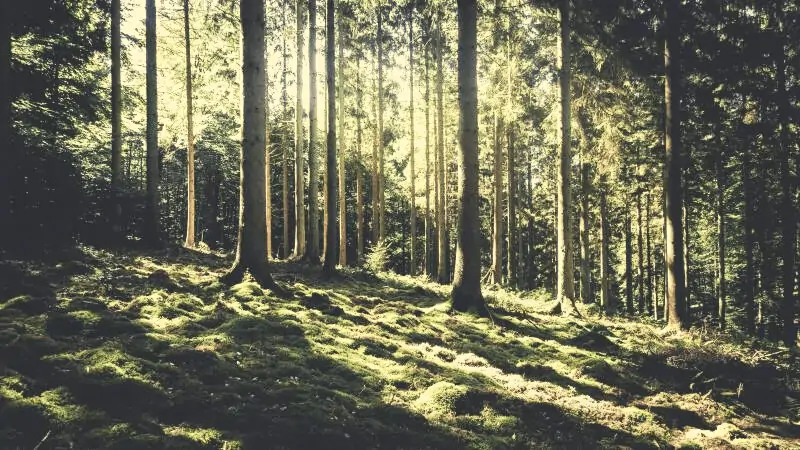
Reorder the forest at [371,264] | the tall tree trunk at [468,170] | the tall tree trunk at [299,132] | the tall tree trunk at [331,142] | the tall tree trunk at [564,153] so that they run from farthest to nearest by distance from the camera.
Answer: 1. the tall tree trunk at [299,132]
2. the tall tree trunk at [331,142]
3. the tall tree trunk at [564,153]
4. the tall tree trunk at [468,170]
5. the forest at [371,264]

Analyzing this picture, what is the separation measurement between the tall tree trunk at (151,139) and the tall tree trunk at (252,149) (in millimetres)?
6324

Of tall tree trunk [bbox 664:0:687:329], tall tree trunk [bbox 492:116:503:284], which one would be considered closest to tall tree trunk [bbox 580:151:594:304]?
tall tree trunk [bbox 492:116:503:284]

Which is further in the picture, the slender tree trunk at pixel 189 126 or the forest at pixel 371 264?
the slender tree trunk at pixel 189 126

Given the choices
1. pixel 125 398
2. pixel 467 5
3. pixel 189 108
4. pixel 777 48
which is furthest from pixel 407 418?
pixel 189 108

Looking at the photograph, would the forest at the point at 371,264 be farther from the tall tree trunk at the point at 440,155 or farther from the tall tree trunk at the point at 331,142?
the tall tree trunk at the point at 440,155

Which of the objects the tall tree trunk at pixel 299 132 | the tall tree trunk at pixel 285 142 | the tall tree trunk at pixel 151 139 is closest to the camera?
the tall tree trunk at pixel 151 139

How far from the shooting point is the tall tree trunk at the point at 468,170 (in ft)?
39.8

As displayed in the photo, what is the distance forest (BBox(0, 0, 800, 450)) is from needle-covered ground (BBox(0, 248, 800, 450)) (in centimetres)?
5

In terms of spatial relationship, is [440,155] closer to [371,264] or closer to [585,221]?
[371,264]

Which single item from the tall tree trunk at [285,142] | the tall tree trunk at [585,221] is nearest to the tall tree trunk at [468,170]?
the tall tree trunk at [585,221]

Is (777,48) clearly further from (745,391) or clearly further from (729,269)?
(729,269)

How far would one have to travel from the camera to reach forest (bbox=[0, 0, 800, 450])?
5938 mm

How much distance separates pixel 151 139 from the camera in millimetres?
16438

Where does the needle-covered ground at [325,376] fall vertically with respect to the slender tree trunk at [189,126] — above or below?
below
